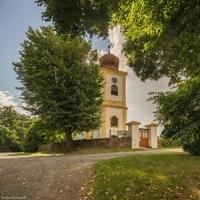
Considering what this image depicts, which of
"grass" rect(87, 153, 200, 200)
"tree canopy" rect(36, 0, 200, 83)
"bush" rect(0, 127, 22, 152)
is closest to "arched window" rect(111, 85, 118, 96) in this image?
"tree canopy" rect(36, 0, 200, 83)

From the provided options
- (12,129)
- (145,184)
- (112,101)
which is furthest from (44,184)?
(12,129)

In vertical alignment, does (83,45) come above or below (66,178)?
above

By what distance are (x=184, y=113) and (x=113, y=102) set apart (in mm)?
20138

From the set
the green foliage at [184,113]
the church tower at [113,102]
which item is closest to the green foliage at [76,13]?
the green foliage at [184,113]

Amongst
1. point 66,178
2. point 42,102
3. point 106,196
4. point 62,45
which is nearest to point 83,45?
point 62,45

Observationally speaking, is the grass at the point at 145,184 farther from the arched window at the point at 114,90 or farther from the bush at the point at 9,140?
the bush at the point at 9,140

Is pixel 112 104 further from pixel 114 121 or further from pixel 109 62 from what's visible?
pixel 109 62

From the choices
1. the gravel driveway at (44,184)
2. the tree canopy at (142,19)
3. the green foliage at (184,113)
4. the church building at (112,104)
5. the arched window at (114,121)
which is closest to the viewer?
the green foliage at (184,113)

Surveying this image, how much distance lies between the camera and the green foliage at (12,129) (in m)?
34.4

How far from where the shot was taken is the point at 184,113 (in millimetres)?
4301

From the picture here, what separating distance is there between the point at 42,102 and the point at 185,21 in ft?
37.7

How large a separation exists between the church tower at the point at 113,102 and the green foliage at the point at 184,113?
17274 mm

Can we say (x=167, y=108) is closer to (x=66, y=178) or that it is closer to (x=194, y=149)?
(x=66, y=178)

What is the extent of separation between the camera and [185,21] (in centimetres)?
420
